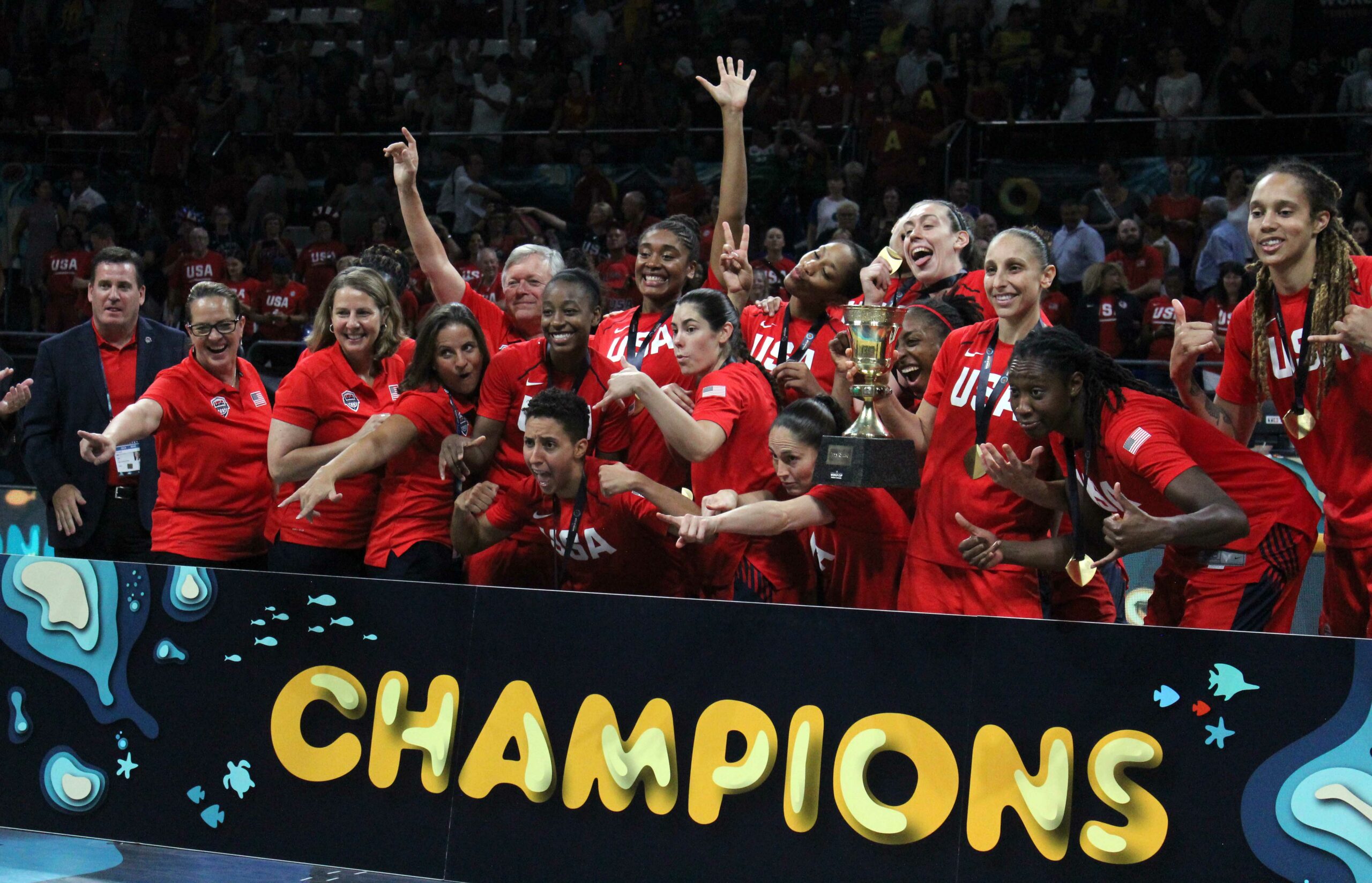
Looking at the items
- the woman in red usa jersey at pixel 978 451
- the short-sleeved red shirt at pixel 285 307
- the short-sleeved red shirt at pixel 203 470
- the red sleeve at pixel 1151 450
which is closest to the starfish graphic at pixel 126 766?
the short-sleeved red shirt at pixel 203 470

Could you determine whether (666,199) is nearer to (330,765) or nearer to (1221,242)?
Result: (1221,242)

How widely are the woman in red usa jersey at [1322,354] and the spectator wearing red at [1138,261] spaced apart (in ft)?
20.5

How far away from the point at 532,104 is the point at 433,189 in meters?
1.51

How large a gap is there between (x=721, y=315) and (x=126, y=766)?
8.39 ft

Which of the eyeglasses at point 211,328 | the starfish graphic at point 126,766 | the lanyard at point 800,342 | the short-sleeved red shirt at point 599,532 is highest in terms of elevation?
the lanyard at point 800,342

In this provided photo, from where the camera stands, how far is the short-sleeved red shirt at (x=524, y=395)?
5.23m

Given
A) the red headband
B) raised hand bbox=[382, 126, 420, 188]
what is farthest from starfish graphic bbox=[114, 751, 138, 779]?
the red headband

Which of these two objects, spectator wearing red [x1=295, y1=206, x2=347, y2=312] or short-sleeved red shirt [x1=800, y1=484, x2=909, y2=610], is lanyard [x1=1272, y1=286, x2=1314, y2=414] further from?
spectator wearing red [x1=295, y1=206, x2=347, y2=312]

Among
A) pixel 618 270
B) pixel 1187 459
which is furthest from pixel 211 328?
pixel 618 270

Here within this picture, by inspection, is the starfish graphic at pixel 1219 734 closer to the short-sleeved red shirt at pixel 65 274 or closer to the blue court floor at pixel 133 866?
the blue court floor at pixel 133 866

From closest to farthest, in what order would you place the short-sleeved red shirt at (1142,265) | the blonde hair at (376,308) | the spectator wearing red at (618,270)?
1. the blonde hair at (376,308)
2. the short-sleeved red shirt at (1142,265)
3. the spectator wearing red at (618,270)

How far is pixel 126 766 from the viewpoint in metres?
4.90

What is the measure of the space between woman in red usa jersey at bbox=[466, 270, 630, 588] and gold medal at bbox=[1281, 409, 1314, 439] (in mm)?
2240

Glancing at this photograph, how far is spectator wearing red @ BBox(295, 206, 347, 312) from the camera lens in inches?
502
